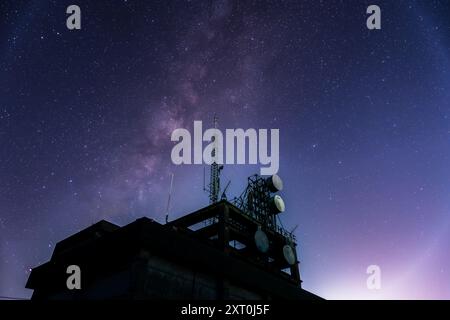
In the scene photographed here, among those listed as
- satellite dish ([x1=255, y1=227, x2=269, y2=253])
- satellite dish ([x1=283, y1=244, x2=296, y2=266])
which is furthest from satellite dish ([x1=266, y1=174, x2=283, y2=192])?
satellite dish ([x1=255, y1=227, x2=269, y2=253])

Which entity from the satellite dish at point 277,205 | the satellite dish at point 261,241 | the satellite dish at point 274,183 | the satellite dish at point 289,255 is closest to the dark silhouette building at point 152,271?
the satellite dish at point 261,241

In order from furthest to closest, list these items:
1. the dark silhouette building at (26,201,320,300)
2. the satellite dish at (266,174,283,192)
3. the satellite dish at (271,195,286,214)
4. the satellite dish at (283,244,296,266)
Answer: the satellite dish at (266,174,283,192), the satellite dish at (271,195,286,214), the satellite dish at (283,244,296,266), the dark silhouette building at (26,201,320,300)

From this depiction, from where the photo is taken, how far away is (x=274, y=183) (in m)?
33.9

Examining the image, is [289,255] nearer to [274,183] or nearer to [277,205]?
[277,205]

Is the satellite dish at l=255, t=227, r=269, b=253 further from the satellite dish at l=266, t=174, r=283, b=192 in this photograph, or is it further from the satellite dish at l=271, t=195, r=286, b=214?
the satellite dish at l=266, t=174, r=283, b=192

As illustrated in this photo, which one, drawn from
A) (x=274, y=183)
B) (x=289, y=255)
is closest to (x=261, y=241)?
(x=289, y=255)

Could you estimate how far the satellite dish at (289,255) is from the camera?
29.7 meters

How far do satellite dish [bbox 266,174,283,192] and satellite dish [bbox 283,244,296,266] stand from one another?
5.74m

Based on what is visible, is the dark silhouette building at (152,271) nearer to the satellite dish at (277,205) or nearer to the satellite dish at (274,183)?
the satellite dish at (277,205)

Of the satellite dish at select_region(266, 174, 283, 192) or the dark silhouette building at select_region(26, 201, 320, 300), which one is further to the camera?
the satellite dish at select_region(266, 174, 283, 192)

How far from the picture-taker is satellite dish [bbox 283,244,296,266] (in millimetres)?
29720

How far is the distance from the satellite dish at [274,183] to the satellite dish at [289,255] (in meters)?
5.74

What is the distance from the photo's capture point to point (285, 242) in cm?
3131

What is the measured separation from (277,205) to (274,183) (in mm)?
2431
